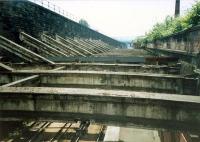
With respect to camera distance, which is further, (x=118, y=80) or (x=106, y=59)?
(x=106, y=59)

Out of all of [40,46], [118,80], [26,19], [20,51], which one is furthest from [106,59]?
[26,19]

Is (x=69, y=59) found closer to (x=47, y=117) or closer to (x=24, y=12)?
(x=24, y=12)

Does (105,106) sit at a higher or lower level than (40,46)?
lower

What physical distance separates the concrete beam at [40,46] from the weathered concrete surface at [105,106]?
941 centimetres

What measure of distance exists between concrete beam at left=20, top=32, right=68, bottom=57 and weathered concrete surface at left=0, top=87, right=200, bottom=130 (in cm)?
941

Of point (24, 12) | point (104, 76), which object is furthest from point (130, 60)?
point (24, 12)

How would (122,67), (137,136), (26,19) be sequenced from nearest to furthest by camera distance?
(137,136) < (122,67) < (26,19)

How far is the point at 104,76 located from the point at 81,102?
1969 millimetres

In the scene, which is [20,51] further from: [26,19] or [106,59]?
[26,19]

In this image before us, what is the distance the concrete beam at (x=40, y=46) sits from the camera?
41.3 feet

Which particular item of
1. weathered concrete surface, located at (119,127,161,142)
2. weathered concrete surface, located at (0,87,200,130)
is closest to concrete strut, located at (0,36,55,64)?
weathered concrete surface, located at (119,127,161,142)

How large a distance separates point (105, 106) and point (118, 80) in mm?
2031

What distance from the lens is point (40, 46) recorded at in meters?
13.1

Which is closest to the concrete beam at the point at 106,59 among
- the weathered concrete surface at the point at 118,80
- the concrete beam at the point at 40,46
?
the concrete beam at the point at 40,46
